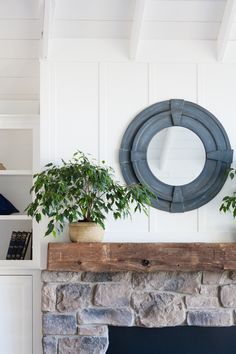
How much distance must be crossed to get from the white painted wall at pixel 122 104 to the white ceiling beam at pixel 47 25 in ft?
0.28

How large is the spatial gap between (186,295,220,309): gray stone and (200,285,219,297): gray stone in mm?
25

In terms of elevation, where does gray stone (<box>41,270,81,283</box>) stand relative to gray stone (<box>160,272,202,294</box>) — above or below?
above

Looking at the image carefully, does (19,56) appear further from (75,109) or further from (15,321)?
(15,321)

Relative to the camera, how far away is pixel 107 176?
329 centimetres

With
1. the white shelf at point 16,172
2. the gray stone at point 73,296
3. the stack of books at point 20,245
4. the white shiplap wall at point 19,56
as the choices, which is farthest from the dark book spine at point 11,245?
the white shiplap wall at point 19,56

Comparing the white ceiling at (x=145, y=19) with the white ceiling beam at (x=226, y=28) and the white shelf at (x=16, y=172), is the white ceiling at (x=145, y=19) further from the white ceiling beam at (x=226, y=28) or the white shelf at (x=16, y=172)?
the white shelf at (x=16, y=172)

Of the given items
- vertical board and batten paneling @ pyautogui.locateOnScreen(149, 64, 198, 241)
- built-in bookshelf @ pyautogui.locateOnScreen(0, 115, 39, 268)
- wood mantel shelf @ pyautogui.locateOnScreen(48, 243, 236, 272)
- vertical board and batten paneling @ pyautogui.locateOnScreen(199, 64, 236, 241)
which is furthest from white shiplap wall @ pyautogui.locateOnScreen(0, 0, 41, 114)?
wood mantel shelf @ pyautogui.locateOnScreen(48, 243, 236, 272)

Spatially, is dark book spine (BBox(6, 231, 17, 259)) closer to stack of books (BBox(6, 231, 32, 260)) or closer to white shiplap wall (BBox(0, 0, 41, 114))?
stack of books (BBox(6, 231, 32, 260))

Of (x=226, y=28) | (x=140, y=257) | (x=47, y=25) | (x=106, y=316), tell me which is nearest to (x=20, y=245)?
(x=106, y=316)

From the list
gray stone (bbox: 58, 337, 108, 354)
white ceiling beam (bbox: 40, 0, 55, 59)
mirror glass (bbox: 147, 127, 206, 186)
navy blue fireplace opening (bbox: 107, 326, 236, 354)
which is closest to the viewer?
white ceiling beam (bbox: 40, 0, 55, 59)

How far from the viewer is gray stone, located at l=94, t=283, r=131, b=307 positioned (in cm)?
337

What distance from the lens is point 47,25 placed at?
333 cm

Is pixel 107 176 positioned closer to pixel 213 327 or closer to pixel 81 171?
pixel 81 171

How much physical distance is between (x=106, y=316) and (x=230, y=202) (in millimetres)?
1057
